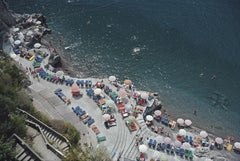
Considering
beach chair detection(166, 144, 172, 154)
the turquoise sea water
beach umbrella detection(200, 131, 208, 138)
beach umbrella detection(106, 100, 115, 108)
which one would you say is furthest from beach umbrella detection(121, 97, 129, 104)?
beach umbrella detection(200, 131, 208, 138)

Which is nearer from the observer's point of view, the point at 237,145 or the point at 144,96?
the point at 237,145

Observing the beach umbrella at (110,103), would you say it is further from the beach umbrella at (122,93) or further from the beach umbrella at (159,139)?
the beach umbrella at (159,139)

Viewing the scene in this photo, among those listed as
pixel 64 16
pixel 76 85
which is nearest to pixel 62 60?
pixel 76 85

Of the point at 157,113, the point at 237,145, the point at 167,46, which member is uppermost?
the point at 167,46

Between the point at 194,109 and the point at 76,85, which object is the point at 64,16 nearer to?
the point at 76,85

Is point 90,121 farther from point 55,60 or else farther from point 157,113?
point 55,60

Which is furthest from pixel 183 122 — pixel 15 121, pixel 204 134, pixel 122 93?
pixel 15 121
